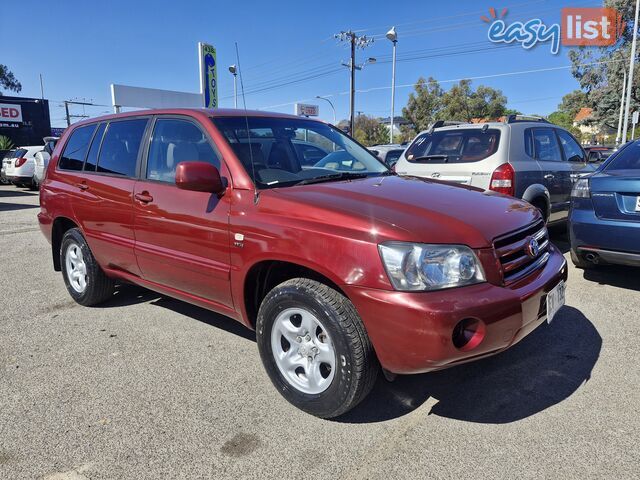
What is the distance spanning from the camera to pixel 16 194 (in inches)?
628

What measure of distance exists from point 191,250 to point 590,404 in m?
2.63

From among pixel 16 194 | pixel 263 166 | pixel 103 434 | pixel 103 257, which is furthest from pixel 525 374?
pixel 16 194

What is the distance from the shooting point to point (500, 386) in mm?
2936

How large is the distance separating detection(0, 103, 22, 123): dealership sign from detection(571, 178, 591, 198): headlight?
104 ft

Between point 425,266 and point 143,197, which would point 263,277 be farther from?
point 143,197

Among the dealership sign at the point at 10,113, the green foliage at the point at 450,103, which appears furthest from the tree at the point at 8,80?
the green foliage at the point at 450,103

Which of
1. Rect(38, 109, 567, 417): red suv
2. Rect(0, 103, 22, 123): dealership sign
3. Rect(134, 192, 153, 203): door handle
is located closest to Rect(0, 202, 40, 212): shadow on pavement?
Rect(38, 109, 567, 417): red suv

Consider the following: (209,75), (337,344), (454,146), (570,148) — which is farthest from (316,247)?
(209,75)

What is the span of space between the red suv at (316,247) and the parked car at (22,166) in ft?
49.1

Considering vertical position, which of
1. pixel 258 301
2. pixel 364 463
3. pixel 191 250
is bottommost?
pixel 364 463

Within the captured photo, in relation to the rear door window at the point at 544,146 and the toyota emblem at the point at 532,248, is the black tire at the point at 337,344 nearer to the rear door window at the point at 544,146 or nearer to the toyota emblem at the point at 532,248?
the toyota emblem at the point at 532,248

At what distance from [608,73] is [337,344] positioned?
155 feet

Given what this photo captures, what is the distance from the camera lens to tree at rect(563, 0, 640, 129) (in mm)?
37500

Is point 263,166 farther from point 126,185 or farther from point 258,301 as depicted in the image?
point 126,185
